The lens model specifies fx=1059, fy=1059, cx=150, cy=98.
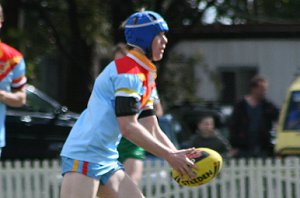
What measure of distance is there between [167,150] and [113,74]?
0.57 metres

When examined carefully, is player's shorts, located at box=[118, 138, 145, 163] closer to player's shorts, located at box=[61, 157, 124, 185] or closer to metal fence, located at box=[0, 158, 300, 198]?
player's shorts, located at box=[61, 157, 124, 185]

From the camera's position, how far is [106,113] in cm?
639

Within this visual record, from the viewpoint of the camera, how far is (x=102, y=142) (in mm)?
6457

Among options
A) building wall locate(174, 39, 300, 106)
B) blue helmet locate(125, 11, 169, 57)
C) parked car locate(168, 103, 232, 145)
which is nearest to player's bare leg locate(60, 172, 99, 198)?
blue helmet locate(125, 11, 169, 57)

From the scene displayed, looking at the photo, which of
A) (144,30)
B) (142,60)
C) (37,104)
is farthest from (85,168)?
(37,104)

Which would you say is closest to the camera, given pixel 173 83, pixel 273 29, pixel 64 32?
pixel 64 32

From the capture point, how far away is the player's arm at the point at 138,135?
20.4ft

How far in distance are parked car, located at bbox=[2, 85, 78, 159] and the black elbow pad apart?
26.7ft

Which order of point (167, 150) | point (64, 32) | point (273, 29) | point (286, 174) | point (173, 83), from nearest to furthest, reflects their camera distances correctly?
1. point (167, 150)
2. point (286, 174)
3. point (64, 32)
4. point (173, 83)
5. point (273, 29)

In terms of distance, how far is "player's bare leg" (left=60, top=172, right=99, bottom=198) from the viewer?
21.1 ft

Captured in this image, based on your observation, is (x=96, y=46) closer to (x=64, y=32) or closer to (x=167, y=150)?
(x=64, y=32)

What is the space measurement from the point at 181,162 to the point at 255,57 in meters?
21.5

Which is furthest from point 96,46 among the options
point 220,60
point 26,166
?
point 26,166

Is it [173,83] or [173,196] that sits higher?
[173,196]
